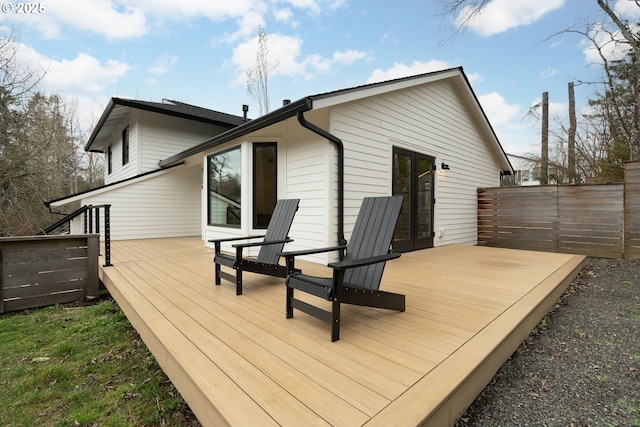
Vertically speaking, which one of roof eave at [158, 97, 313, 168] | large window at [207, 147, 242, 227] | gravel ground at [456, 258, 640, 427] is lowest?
gravel ground at [456, 258, 640, 427]

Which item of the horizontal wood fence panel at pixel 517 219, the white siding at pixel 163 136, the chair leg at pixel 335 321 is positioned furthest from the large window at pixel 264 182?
the horizontal wood fence panel at pixel 517 219

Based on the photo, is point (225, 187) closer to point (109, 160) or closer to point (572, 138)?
point (109, 160)

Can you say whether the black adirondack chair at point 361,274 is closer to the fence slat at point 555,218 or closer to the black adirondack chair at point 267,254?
the black adirondack chair at point 267,254

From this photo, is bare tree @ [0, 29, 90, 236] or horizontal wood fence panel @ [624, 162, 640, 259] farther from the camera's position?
bare tree @ [0, 29, 90, 236]

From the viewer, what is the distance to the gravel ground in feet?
5.48

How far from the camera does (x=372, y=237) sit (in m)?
2.64

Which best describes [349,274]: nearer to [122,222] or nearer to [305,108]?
Result: [305,108]

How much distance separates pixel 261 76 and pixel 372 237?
38.3ft

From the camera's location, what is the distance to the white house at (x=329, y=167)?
4680 millimetres

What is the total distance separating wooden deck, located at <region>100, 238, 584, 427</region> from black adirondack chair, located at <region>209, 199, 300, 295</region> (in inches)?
7.6

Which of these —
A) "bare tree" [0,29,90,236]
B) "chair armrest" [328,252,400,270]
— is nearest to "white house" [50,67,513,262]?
"chair armrest" [328,252,400,270]

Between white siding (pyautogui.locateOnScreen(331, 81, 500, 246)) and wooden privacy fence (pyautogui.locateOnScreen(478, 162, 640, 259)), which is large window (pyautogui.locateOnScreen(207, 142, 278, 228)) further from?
wooden privacy fence (pyautogui.locateOnScreen(478, 162, 640, 259))

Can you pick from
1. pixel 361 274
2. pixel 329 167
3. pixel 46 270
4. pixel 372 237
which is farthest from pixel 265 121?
pixel 46 270

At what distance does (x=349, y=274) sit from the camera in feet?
8.54
